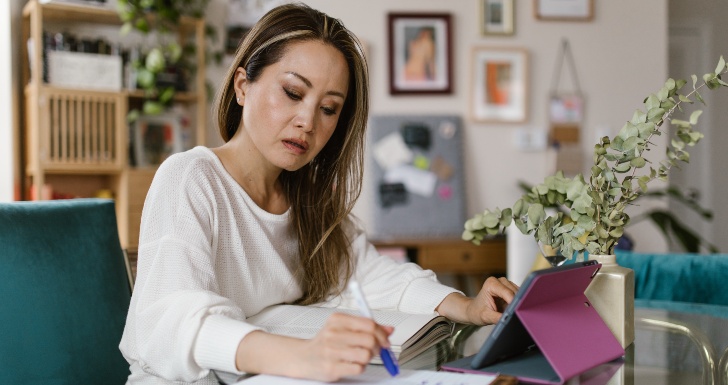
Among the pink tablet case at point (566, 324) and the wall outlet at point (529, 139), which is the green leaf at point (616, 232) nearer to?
the pink tablet case at point (566, 324)

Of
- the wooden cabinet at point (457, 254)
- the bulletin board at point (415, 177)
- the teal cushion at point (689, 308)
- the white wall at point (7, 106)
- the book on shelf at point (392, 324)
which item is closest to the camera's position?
the book on shelf at point (392, 324)

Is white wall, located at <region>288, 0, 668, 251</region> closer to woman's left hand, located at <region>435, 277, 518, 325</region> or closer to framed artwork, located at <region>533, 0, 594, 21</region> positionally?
framed artwork, located at <region>533, 0, 594, 21</region>

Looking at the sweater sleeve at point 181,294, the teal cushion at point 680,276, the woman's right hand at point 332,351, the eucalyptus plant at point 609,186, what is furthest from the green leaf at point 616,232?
the teal cushion at point 680,276

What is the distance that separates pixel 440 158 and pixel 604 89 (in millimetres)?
1100

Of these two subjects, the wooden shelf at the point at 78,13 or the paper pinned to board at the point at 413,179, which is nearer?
the wooden shelf at the point at 78,13

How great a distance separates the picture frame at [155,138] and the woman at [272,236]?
8.00 feet

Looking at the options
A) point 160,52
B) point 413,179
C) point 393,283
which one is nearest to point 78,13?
point 160,52

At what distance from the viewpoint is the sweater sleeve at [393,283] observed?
1311 mm

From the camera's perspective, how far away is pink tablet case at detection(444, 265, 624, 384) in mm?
860

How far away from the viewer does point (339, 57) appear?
1252 mm

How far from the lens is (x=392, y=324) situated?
3.60 ft

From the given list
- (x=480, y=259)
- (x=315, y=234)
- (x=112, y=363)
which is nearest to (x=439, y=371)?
(x=315, y=234)

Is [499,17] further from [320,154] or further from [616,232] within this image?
[616,232]

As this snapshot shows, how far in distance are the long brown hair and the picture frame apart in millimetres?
2436
